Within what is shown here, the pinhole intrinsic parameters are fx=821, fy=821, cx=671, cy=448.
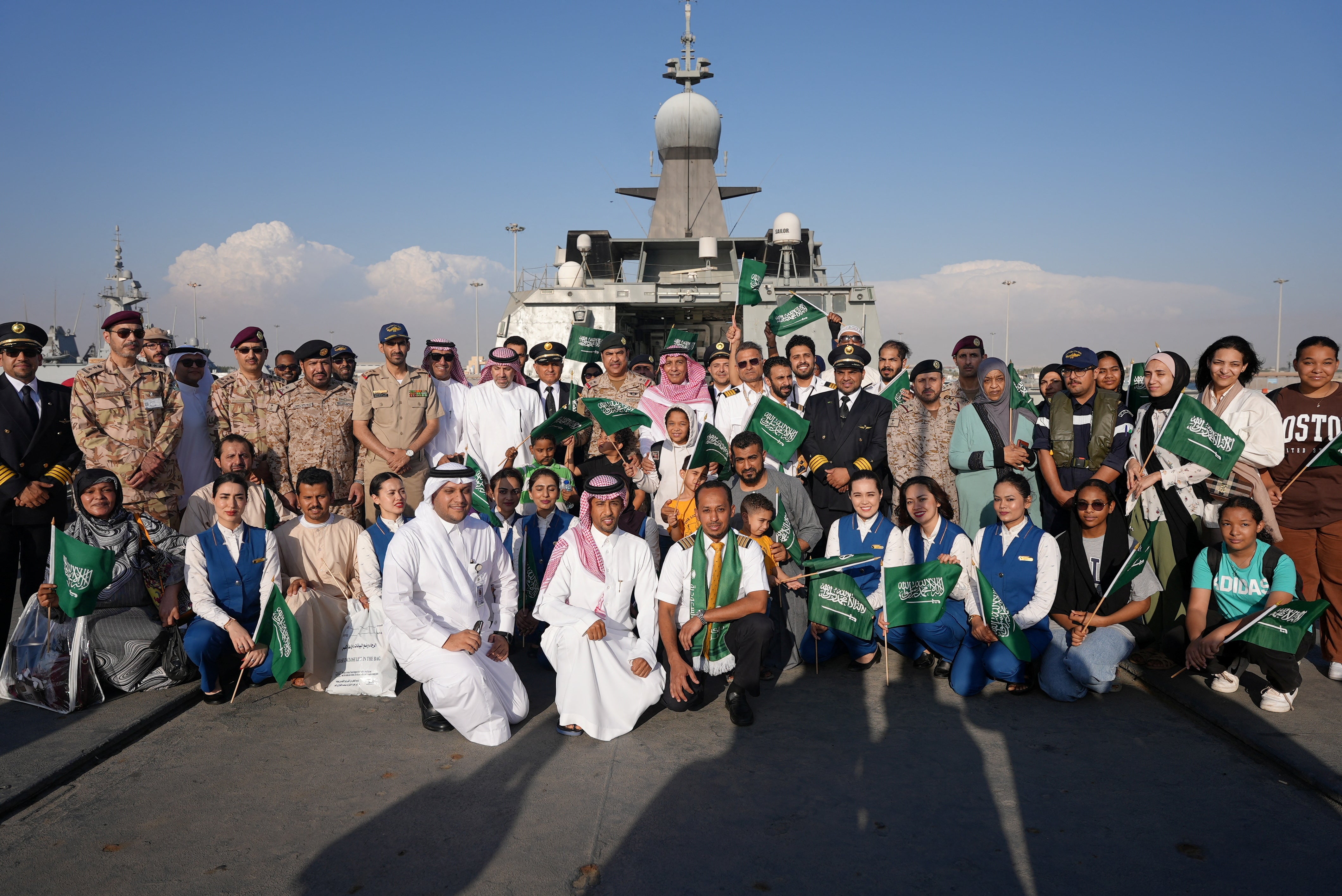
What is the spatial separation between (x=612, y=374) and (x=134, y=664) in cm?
389

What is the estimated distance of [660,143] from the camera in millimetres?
25484

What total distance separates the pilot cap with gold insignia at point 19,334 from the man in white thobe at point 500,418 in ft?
9.52

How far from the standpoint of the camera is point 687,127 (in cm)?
2516

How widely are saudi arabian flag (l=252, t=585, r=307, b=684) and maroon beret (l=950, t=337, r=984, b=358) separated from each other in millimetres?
4888

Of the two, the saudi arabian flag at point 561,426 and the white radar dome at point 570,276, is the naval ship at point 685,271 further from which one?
the saudi arabian flag at point 561,426

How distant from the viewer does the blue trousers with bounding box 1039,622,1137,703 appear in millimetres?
4586

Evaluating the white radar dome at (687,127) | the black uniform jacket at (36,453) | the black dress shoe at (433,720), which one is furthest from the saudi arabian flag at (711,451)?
the white radar dome at (687,127)

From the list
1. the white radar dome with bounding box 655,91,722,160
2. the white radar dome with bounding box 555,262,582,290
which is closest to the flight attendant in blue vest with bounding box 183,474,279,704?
the white radar dome with bounding box 555,262,582,290

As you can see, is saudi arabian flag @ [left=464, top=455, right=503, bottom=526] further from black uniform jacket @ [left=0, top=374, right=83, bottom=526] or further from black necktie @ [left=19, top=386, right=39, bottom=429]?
black necktie @ [left=19, top=386, right=39, bottom=429]

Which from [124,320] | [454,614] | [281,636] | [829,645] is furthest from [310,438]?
[829,645]

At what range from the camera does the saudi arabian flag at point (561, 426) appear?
6.14 metres

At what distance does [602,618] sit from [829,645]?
166 centimetres

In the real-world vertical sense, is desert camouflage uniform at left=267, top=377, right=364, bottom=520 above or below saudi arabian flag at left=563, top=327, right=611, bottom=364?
below

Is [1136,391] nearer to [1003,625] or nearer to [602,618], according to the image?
[1003,625]
